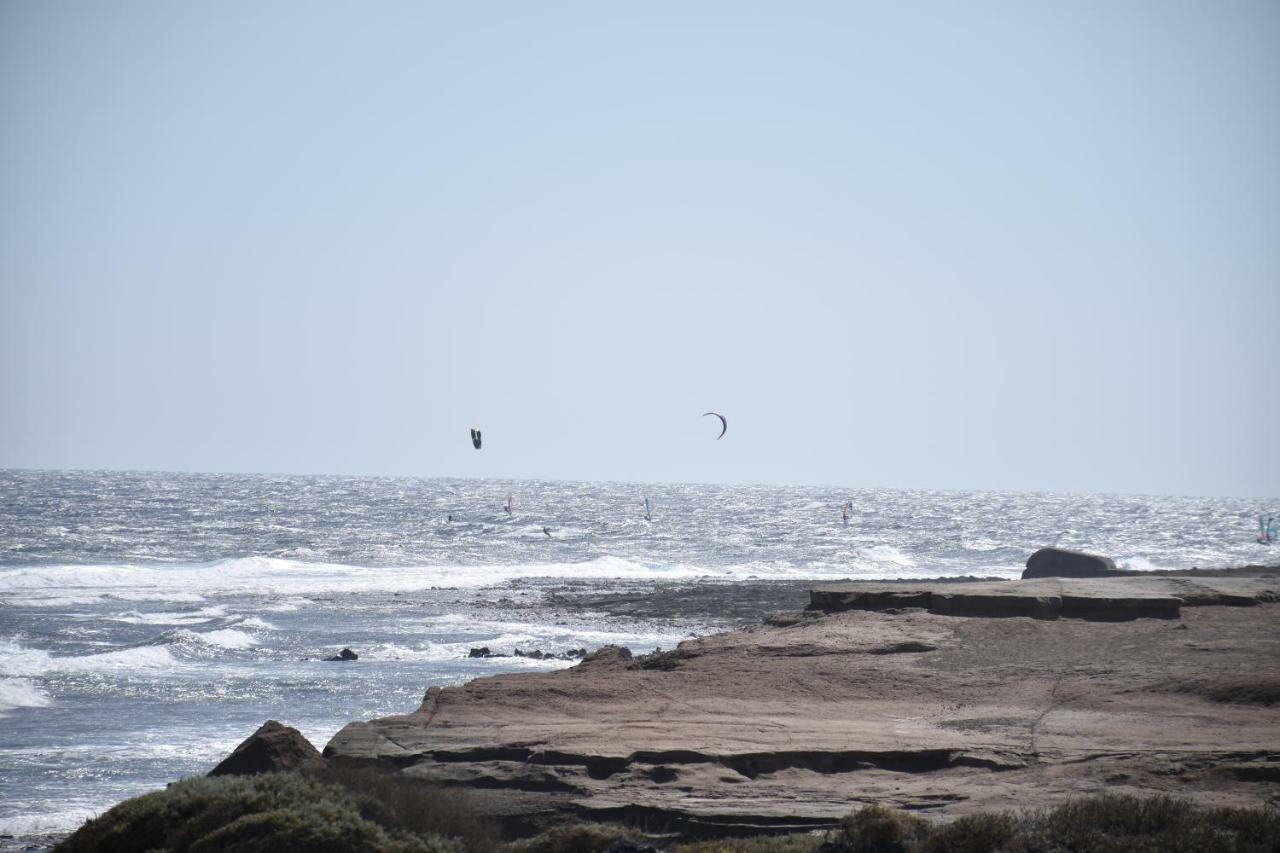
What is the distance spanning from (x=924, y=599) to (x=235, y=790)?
10.8m

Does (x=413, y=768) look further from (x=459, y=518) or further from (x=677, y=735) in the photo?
(x=459, y=518)

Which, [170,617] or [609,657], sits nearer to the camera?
[609,657]

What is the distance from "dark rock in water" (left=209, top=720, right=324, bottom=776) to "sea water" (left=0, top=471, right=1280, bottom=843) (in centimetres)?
589

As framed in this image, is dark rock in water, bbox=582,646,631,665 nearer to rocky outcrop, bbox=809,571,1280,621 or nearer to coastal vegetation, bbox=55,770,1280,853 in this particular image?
rocky outcrop, bbox=809,571,1280,621

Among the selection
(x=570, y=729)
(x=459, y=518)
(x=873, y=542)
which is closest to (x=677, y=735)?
(x=570, y=729)

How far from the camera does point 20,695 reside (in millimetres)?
23297

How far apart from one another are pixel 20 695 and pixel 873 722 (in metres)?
19.0

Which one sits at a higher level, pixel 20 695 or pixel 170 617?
pixel 20 695

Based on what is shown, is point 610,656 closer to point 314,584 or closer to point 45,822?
point 45,822

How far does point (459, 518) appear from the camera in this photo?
342 ft

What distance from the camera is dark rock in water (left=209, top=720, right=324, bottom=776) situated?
353 inches

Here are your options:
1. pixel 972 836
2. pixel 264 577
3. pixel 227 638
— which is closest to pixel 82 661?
pixel 227 638

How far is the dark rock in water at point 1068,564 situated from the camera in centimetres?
4141

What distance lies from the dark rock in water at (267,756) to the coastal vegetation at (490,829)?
1.27m
